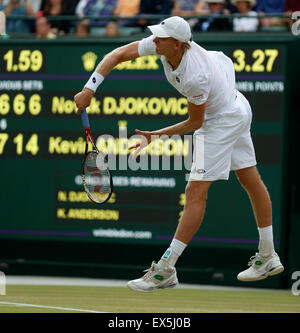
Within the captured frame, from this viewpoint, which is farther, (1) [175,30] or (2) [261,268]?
(2) [261,268]

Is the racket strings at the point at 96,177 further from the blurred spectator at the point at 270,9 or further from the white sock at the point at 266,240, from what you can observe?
→ the blurred spectator at the point at 270,9

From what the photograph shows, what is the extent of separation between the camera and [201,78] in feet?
26.6

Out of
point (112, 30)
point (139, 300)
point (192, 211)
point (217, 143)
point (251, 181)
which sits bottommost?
point (139, 300)

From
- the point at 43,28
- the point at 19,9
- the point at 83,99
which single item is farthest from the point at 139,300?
the point at 19,9

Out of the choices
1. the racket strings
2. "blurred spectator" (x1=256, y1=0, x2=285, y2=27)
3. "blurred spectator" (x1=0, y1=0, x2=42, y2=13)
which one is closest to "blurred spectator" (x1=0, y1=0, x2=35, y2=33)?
"blurred spectator" (x1=0, y1=0, x2=42, y2=13)

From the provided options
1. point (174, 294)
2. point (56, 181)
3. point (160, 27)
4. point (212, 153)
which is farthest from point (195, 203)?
point (56, 181)

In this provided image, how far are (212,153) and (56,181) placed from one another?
16.3 feet

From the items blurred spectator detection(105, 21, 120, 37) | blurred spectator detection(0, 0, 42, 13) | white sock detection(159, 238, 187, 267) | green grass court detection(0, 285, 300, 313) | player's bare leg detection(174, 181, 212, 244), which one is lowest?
green grass court detection(0, 285, 300, 313)

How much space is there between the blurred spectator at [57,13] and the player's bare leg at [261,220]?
5.73m

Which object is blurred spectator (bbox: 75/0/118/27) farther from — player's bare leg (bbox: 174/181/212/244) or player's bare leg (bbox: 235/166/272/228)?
player's bare leg (bbox: 174/181/212/244)

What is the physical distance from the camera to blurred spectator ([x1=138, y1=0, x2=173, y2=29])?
13402mm

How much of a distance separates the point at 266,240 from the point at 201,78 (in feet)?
5.21

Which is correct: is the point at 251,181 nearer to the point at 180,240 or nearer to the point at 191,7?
the point at 180,240

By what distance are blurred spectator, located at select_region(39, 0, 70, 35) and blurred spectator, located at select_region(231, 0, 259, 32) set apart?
2285 millimetres
